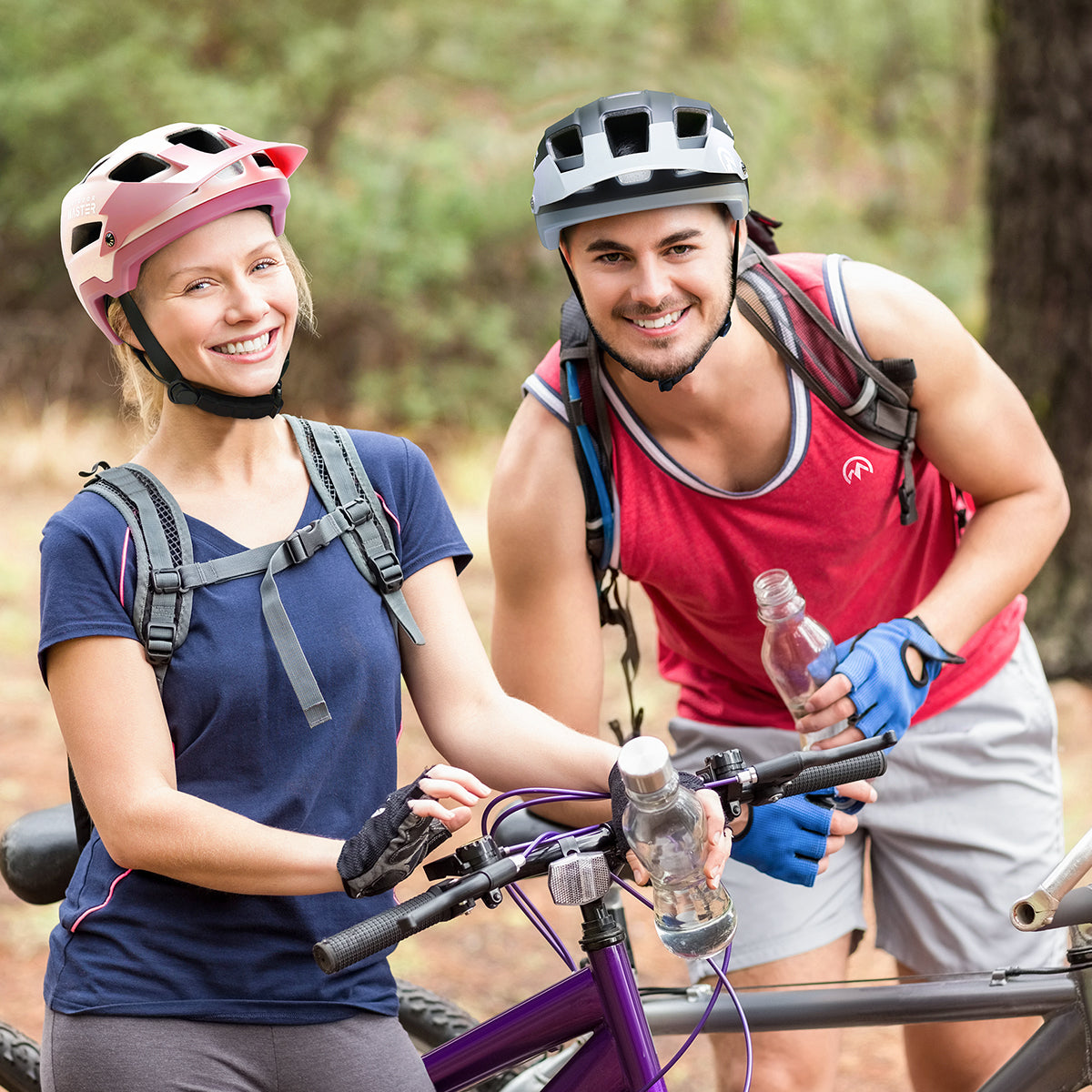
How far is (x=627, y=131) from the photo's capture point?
2.72m

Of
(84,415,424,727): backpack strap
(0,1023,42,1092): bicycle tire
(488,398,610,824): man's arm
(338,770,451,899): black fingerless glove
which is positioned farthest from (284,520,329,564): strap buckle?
(0,1023,42,1092): bicycle tire

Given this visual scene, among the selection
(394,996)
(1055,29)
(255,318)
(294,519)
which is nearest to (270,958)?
(394,996)

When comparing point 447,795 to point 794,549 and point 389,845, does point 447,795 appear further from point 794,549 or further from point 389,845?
point 794,549

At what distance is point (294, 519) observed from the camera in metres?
2.33

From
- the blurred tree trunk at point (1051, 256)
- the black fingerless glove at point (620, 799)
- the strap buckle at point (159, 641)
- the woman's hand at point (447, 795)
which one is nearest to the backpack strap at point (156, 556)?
the strap buckle at point (159, 641)

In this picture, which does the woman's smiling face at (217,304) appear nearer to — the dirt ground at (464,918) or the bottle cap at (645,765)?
the bottle cap at (645,765)

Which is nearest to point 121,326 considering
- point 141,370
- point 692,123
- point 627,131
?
point 141,370

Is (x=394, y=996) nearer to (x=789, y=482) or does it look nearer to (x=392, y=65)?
(x=789, y=482)

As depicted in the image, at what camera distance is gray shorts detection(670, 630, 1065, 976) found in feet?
10.6

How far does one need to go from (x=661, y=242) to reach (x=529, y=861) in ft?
4.28

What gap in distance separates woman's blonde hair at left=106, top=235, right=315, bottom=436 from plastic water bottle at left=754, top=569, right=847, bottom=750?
3.54ft

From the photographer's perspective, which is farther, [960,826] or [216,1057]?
[960,826]

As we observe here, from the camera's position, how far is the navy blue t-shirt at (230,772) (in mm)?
2135

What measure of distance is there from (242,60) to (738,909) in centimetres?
1047
